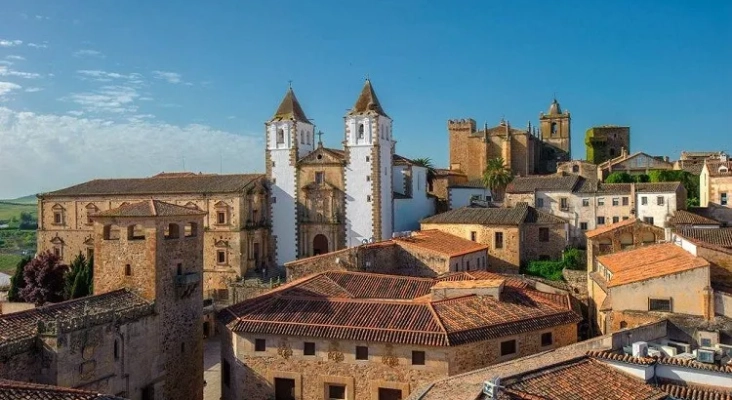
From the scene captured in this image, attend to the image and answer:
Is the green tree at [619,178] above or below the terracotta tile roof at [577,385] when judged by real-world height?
above

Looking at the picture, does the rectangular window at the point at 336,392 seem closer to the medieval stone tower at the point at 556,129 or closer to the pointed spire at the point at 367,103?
the pointed spire at the point at 367,103

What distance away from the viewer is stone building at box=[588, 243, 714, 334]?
75.3ft

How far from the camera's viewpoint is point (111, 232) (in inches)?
943

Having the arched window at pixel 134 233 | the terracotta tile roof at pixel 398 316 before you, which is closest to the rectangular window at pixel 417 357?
the terracotta tile roof at pixel 398 316

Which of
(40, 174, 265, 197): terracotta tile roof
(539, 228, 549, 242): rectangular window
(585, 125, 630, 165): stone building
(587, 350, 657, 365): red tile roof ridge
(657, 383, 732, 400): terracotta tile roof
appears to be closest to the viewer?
(657, 383, 732, 400): terracotta tile roof

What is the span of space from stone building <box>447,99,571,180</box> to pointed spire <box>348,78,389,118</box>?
20741 millimetres

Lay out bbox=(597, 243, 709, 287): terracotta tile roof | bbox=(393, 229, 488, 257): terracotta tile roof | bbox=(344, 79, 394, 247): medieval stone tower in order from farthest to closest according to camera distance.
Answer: bbox=(344, 79, 394, 247): medieval stone tower → bbox=(393, 229, 488, 257): terracotta tile roof → bbox=(597, 243, 709, 287): terracotta tile roof

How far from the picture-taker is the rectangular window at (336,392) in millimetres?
22141

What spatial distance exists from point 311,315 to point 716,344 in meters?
13.6

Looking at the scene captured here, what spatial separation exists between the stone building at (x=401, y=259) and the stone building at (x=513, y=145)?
88.5ft

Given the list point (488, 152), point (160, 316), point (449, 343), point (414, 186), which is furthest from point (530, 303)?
point (488, 152)

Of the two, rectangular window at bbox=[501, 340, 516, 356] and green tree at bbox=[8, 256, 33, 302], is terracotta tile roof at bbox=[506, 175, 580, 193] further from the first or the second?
green tree at bbox=[8, 256, 33, 302]

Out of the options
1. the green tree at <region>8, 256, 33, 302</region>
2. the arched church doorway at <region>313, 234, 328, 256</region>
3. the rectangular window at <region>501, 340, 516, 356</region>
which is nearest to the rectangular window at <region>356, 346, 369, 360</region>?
the rectangular window at <region>501, 340, 516, 356</region>

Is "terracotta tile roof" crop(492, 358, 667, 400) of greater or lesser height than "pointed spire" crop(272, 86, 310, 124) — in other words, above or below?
below
